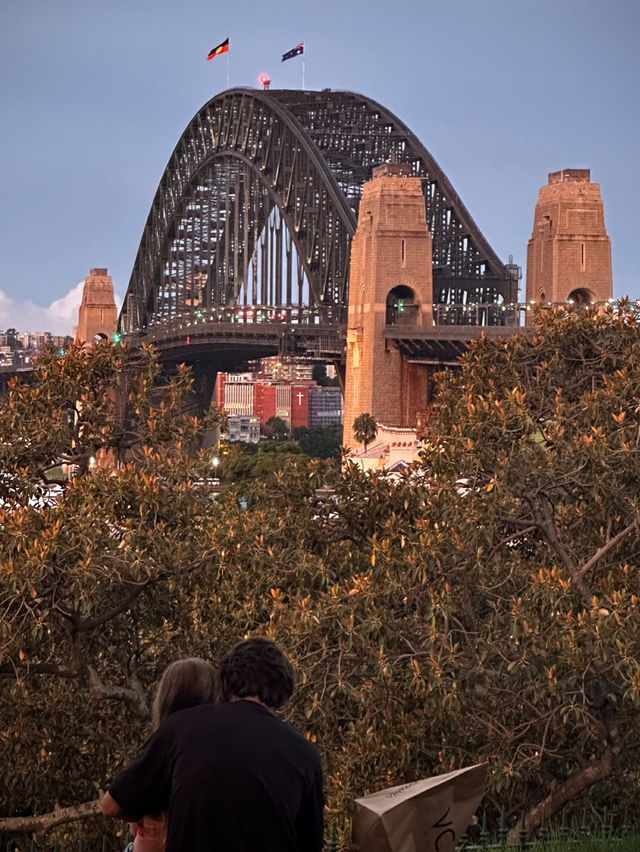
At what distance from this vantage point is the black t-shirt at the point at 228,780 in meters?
5.85

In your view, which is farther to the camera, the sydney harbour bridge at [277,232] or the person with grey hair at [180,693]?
the sydney harbour bridge at [277,232]

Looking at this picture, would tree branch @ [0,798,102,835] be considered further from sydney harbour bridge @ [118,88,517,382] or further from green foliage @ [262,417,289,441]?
green foliage @ [262,417,289,441]

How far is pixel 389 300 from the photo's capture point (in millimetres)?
72125

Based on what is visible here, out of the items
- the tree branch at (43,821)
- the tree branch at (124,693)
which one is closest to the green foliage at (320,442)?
the tree branch at (124,693)

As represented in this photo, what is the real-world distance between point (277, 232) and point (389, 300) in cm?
3355

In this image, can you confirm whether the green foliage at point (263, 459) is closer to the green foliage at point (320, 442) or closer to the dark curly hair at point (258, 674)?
the green foliage at point (320, 442)

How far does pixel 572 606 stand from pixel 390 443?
162 feet

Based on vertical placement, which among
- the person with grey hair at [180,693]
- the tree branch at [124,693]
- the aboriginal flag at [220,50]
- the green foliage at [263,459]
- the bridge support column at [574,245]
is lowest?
the tree branch at [124,693]

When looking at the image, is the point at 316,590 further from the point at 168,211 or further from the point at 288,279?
the point at 168,211

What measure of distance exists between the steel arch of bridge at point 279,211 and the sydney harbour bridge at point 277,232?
10 centimetres

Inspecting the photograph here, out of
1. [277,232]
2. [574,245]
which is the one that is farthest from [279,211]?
[574,245]

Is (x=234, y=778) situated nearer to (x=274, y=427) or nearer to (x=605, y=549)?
(x=605, y=549)

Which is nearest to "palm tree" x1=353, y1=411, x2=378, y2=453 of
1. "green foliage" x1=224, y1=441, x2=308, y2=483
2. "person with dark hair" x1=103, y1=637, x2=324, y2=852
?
"green foliage" x1=224, y1=441, x2=308, y2=483

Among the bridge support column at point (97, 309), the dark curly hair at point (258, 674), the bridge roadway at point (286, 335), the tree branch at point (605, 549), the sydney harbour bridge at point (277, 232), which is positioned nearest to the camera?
the dark curly hair at point (258, 674)
